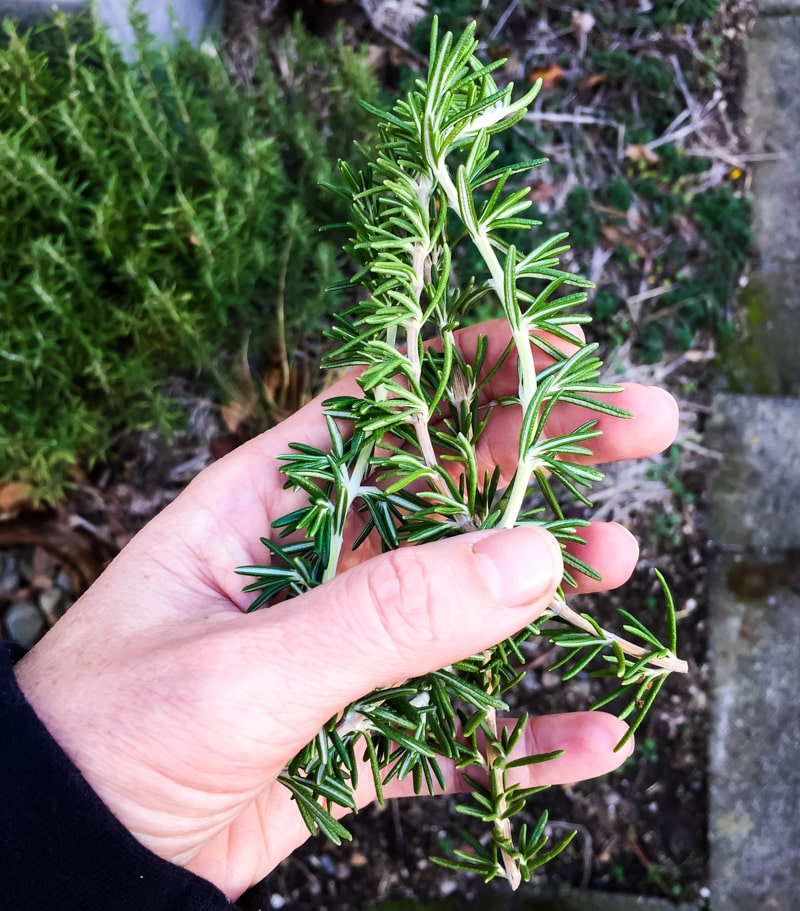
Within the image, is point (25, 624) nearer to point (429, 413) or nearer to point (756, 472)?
point (429, 413)

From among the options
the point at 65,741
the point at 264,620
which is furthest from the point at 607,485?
the point at 65,741

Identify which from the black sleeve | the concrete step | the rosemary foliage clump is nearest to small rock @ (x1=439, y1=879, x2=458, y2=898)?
the concrete step

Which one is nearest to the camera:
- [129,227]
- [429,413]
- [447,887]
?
[429,413]

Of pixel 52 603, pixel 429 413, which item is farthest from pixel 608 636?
pixel 52 603

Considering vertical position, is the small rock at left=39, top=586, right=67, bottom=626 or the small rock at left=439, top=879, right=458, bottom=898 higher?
the small rock at left=39, top=586, right=67, bottom=626

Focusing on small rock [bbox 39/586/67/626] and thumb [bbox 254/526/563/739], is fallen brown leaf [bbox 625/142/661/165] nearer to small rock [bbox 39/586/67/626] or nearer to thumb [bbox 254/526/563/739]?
thumb [bbox 254/526/563/739]

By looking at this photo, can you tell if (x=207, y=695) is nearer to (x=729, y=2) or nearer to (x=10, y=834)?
(x=10, y=834)
